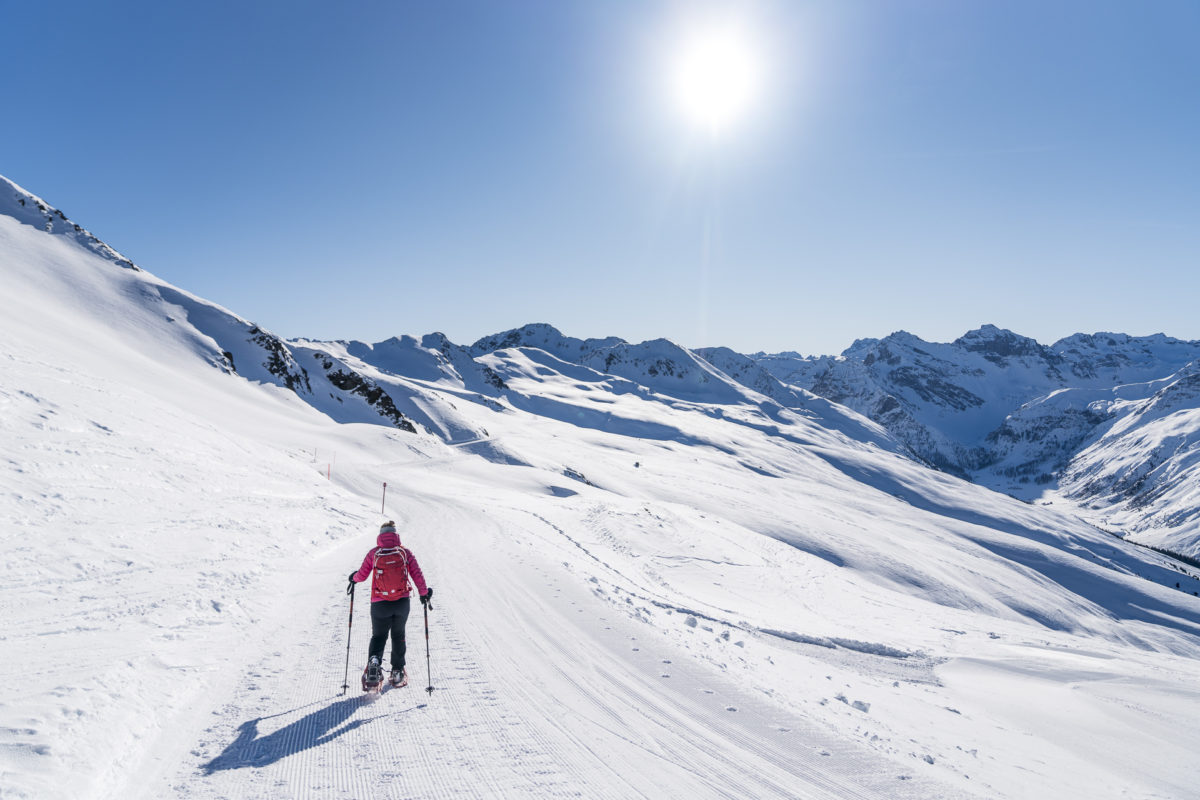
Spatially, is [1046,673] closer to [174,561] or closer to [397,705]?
[397,705]

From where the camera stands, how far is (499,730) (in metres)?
6.52

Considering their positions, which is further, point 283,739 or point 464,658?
point 464,658

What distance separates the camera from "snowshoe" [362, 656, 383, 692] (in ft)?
24.0

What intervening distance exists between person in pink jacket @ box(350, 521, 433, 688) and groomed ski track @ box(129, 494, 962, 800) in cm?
50

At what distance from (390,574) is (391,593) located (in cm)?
26

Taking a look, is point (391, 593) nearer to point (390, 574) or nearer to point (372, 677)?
point (390, 574)

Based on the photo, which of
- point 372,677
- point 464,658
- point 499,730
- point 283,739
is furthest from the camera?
point 464,658

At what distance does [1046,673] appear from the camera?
50.0 ft

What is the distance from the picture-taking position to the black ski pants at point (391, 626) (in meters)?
7.59

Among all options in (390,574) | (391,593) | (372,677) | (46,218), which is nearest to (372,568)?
(390,574)

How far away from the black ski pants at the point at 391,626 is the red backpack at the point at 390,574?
119mm

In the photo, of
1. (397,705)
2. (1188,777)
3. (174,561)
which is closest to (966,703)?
(1188,777)

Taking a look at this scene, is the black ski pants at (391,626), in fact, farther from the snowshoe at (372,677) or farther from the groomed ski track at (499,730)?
the groomed ski track at (499,730)

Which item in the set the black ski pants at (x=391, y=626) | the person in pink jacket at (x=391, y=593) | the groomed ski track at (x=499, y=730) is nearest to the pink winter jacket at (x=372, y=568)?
the person in pink jacket at (x=391, y=593)
